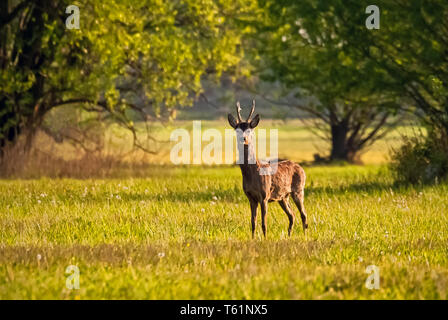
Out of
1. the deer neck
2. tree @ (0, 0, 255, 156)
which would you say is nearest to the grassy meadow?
the deer neck

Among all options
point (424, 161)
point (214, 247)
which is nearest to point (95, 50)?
point (424, 161)

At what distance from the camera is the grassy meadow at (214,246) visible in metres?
7.71

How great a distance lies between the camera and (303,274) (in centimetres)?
824

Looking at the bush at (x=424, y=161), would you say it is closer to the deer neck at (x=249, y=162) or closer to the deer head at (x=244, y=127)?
the deer neck at (x=249, y=162)

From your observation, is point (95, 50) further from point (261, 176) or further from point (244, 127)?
point (244, 127)

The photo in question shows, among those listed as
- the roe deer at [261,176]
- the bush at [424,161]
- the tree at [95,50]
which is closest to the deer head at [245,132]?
the roe deer at [261,176]

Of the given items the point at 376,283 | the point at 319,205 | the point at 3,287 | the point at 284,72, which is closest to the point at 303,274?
the point at 376,283

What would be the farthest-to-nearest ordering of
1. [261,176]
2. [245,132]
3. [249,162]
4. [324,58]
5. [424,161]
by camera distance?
[324,58], [424,161], [261,176], [249,162], [245,132]

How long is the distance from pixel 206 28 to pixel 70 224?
49.9 feet

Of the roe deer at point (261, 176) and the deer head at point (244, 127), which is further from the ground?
the deer head at point (244, 127)

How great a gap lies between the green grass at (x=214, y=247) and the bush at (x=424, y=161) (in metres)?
2.00

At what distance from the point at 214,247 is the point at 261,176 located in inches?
46.3

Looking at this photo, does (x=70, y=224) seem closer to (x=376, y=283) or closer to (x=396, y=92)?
(x=376, y=283)

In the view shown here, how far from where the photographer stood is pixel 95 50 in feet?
74.6
